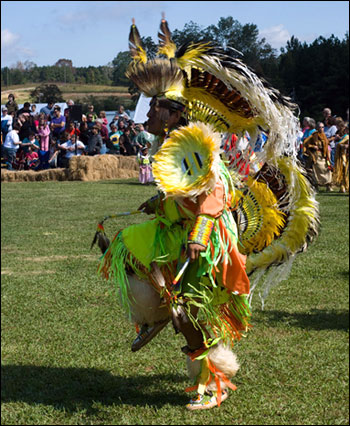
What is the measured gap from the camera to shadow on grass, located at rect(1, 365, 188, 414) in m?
4.25

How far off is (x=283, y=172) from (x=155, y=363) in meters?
1.90

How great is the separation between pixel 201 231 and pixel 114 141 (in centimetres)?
1515

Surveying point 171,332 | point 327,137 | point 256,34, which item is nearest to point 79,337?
point 171,332

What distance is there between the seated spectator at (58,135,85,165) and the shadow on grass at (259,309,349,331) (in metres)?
12.6

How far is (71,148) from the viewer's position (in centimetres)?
1834

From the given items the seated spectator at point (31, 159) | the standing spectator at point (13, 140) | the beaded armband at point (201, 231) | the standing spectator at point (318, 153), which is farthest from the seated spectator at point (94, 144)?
the beaded armband at point (201, 231)

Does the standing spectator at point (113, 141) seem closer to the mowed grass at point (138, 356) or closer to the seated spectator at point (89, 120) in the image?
the seated spectator at point (89, 120)

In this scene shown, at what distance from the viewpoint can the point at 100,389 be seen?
442 centimetres

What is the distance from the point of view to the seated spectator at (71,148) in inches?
707

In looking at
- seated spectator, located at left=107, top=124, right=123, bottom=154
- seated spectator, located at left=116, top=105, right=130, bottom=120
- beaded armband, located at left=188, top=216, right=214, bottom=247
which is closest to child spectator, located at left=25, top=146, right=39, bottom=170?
seated spectator, located at left=107, top=124, right=123, bottom=154

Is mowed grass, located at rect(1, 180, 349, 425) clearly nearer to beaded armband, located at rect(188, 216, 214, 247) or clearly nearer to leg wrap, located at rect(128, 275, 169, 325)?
leg wrap, located at rect(128, 275, 169, 325)

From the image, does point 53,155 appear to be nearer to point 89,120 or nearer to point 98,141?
point 98,141

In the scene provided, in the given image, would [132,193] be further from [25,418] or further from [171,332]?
[25,418]

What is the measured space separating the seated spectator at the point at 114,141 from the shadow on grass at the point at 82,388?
13.2 meters
